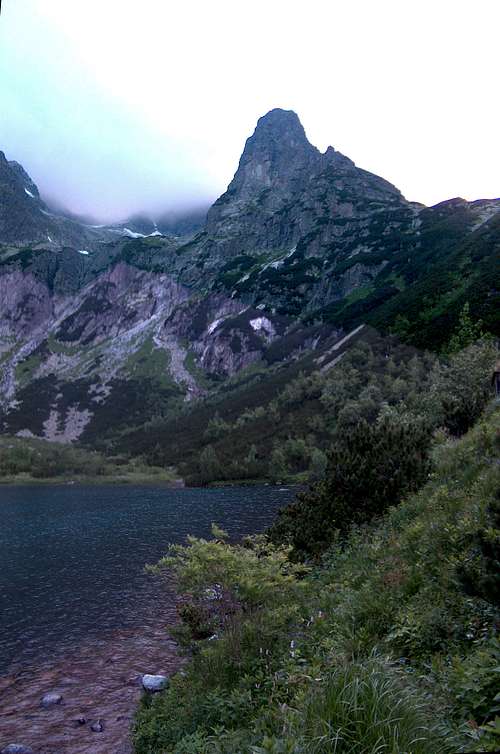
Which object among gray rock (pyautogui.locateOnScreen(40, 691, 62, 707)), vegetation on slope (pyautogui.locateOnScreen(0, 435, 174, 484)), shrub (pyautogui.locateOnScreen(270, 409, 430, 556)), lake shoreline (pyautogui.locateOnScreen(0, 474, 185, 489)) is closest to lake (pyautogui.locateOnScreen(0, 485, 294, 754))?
gray rock (pyautogui.locateOnScreen(40, 691, 62, 707))

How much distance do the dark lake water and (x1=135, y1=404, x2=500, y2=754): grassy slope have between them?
45.4ft

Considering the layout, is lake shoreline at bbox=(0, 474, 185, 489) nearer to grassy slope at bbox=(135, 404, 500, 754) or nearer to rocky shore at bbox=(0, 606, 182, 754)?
rocky shore at bbox=(0, 606, 182, 754)

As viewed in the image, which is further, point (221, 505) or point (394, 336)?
point (394, 336)

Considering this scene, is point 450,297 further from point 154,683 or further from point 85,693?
point 85,693

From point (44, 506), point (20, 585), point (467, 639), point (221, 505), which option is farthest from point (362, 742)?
point (44, 506)

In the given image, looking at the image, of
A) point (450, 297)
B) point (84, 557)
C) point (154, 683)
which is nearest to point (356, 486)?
point (154, 683)

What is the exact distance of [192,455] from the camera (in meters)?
166

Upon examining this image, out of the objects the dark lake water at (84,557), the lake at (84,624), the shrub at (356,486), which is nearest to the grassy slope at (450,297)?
the dark lake water at (84,557)

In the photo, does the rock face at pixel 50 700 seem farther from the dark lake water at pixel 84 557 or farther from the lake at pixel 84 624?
the dark lake water at pixel 84 557

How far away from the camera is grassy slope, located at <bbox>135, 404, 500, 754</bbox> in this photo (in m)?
5.13

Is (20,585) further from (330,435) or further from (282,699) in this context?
(330,435)

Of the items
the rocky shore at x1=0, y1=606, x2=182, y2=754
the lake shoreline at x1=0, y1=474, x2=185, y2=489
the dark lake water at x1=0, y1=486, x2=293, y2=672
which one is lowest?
the lake shoreline at x1=0, y1=474, x2=185, y2=489

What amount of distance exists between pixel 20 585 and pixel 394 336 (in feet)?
500

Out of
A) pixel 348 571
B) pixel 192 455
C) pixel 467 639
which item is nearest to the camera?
pixel 467 639
